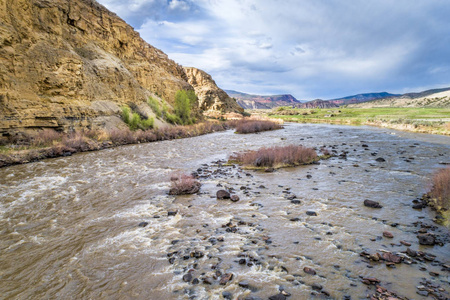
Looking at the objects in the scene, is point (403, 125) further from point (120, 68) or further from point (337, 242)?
point (120, 68)

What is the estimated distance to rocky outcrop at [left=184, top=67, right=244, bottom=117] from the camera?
68.5 m

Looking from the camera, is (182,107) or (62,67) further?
(182,107)

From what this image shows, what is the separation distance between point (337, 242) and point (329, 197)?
118 inches

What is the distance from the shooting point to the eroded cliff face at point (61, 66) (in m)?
16.6

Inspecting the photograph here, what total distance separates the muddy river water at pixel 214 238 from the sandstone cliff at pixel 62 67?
9.63m

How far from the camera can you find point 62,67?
20453 millimetres

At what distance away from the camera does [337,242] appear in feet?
16.1

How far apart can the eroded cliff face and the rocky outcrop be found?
117 ft

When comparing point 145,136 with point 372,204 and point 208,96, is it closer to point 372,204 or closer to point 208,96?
point 372,204

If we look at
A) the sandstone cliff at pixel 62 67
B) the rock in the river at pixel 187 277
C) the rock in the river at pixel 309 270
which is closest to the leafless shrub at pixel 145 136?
the sandstone cliff at pixel 62 67

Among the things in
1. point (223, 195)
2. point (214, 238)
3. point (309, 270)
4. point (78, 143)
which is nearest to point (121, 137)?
point (78, 143)

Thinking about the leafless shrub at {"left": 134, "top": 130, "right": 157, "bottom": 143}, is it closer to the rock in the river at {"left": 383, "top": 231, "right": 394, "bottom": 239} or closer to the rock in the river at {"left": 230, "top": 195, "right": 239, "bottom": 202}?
the rock in the river at {"left": 230, "top": 195, "right": 239, "bottom": 202}

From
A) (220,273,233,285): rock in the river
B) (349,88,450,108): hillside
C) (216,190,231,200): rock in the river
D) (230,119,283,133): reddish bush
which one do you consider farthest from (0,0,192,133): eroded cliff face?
(349,88,450,108): hillside

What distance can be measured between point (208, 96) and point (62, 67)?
51.4m
